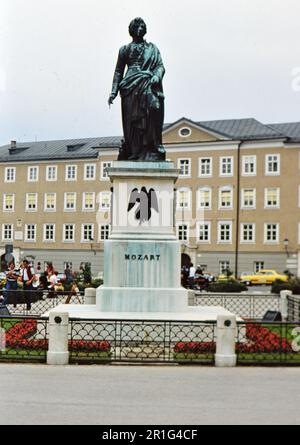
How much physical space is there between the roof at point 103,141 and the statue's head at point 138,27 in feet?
159

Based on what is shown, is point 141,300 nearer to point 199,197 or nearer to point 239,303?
point 239,303

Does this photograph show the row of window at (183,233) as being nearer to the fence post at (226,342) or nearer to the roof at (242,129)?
the roof at (242,129)

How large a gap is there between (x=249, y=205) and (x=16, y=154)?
2830cm

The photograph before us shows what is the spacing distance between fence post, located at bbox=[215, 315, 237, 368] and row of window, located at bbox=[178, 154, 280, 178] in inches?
2145

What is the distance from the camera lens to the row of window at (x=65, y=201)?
7450cm

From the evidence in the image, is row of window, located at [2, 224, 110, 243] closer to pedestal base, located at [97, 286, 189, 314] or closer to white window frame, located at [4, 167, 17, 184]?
white window frame, located at [4, 167, 17, 184]

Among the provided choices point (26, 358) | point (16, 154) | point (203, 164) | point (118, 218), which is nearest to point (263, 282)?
point (203, 164)

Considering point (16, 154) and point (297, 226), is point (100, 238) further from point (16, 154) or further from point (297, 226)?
point (297, 226)

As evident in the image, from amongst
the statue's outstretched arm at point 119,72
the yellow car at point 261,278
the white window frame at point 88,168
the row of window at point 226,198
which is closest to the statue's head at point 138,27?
the statue's outstretched arm at point 119,72

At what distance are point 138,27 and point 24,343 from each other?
8.56 meters

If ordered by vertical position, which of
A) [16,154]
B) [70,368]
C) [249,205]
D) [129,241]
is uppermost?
[16,154]

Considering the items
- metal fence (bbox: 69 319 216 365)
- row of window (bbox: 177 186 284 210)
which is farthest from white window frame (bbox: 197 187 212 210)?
metal fence (bbox: 69 319 216 365)

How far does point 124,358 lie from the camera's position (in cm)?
1268

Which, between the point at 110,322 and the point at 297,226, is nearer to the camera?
the point at 110,322
